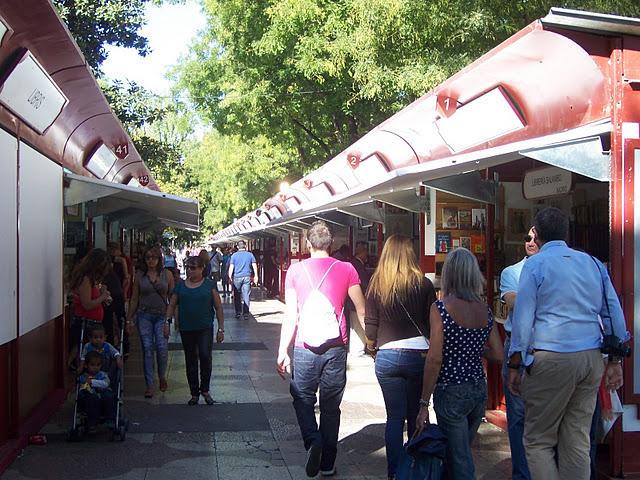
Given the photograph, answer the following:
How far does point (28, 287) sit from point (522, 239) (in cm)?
444

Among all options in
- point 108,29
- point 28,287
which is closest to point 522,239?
point 28,287

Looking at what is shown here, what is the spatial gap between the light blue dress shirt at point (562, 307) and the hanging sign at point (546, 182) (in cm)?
199

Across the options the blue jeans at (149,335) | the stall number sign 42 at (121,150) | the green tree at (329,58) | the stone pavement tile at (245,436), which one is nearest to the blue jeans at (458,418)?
the stone pavement tile at (245,436)

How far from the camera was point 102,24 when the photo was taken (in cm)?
1689

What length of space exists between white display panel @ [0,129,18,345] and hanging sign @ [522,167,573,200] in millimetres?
4358

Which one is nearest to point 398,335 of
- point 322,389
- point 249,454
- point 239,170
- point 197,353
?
point 322,389

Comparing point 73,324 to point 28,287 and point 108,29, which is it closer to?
point 28,287

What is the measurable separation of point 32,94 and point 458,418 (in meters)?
4.51

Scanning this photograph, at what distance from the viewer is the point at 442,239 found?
860 cm

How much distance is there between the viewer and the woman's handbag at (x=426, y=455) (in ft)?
14.8

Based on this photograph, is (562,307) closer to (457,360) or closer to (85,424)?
(457,360)

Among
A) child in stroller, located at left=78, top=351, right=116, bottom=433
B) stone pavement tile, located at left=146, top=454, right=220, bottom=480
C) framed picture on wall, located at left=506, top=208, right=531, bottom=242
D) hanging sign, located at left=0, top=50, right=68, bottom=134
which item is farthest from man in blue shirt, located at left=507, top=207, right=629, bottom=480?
hanging sign, located at left=0, top=50, right=68, bottom=134

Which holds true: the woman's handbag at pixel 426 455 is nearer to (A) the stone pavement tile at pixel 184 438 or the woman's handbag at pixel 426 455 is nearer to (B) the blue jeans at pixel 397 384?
(B) the blue jeans at pixel 397 384

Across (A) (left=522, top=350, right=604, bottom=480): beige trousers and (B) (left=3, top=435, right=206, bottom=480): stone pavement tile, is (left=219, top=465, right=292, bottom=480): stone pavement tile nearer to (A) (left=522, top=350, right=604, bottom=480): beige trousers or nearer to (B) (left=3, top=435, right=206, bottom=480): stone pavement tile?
(B) (left=3, top=435, right=206, bottom=480): stone pavement tile
